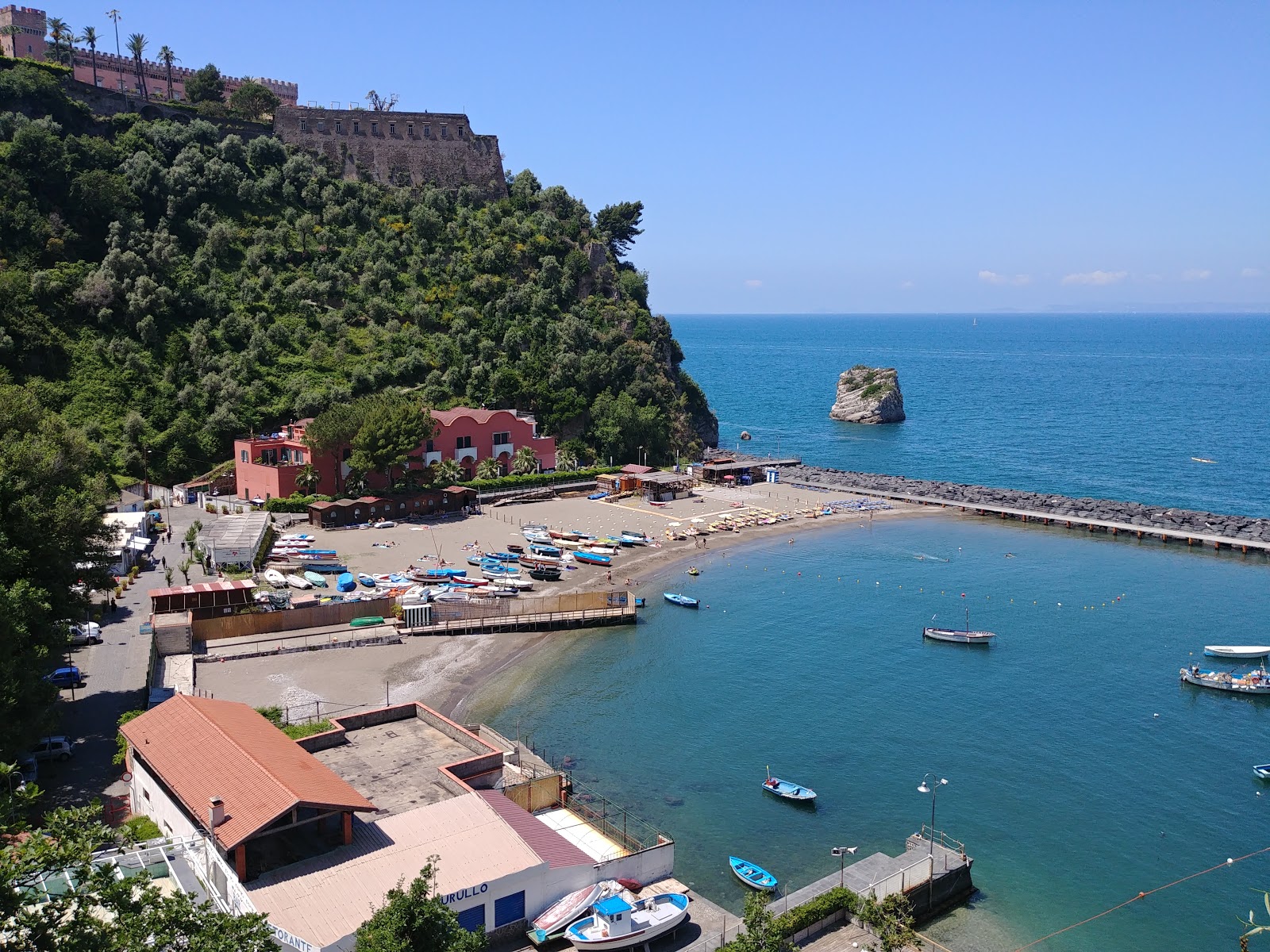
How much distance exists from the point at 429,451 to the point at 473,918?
55.4 m

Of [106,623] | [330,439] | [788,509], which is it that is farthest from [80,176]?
[788,509]

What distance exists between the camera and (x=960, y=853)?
97.7ft

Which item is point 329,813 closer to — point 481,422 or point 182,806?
point 182,806

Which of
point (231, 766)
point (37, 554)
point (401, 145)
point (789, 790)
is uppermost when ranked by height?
point (401, 145)

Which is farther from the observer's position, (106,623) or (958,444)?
(958,444)

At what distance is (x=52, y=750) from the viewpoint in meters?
30.7

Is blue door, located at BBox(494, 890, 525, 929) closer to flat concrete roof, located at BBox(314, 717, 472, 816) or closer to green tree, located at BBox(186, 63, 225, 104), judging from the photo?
flat concrete roof, located at BBox(314, 717, 472, 816)

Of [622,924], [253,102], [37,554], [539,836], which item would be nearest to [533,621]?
[37,554]

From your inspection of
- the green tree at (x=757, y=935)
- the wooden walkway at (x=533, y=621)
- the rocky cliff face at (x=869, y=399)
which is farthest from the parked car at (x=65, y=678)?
the rocky cliff face at (x=869, y=399)

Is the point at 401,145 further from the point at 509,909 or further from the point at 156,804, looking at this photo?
the point at 509,909

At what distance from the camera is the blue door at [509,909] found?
24031 millimetres

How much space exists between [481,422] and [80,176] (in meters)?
45.1

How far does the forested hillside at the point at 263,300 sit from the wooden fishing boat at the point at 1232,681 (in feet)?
177

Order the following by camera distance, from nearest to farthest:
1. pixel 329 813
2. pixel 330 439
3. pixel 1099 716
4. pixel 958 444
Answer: pixel 329 813 < pixel 1099 716 < pixel 330 439 < pixel 958 444
